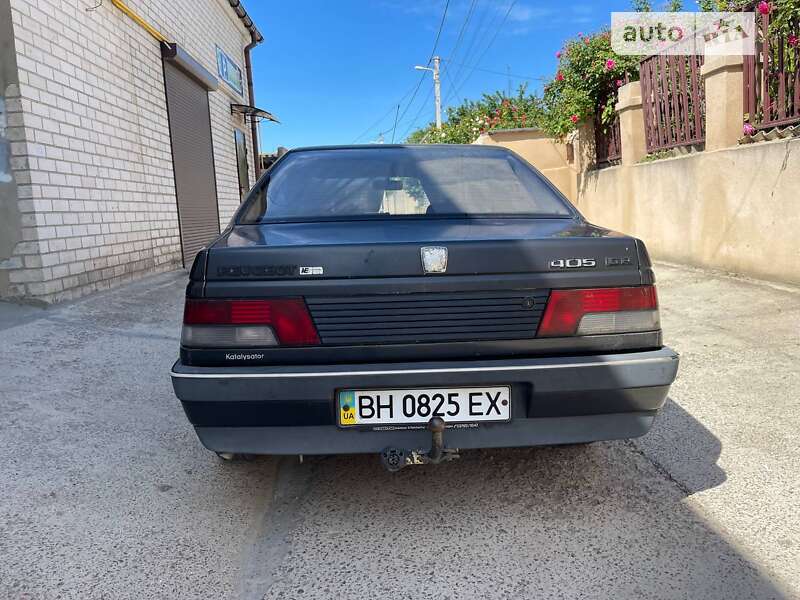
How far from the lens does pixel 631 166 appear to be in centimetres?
817

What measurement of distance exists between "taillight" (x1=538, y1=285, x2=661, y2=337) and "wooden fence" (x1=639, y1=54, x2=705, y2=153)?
5590 mm

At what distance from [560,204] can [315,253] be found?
1.41m

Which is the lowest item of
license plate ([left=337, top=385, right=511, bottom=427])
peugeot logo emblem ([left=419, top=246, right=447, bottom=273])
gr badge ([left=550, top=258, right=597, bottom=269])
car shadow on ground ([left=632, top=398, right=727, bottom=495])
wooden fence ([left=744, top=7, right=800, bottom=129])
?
car shadow on ground ([left=632, top=398, right=727, bottom=495])

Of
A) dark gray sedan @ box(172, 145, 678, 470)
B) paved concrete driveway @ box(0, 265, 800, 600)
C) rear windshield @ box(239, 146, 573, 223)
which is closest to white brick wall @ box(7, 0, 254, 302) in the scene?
paved concrete driveway @ box(0, 265, 800, 600)

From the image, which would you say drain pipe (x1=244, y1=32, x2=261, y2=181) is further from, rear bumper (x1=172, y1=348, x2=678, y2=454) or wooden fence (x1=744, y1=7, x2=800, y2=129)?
rear bumper (x1=172, y1=348, x2=678, y2=454)

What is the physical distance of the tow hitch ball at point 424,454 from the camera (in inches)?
80.1

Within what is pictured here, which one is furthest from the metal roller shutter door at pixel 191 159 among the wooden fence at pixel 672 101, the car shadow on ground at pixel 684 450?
the car shadow on ground at pixel 684 450

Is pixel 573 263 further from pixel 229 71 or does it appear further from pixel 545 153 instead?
pixel 229 71

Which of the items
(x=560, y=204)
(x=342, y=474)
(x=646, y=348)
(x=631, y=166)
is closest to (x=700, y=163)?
(x=631, y=166)

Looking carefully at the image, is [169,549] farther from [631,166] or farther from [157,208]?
[631,166]

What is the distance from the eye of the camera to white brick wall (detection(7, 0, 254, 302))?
4988 millimetres

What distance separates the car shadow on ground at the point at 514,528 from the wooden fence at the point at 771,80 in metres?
3.93

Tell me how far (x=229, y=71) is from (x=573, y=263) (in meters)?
13.1

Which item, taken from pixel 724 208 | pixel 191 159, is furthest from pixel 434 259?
pixel 191 159
